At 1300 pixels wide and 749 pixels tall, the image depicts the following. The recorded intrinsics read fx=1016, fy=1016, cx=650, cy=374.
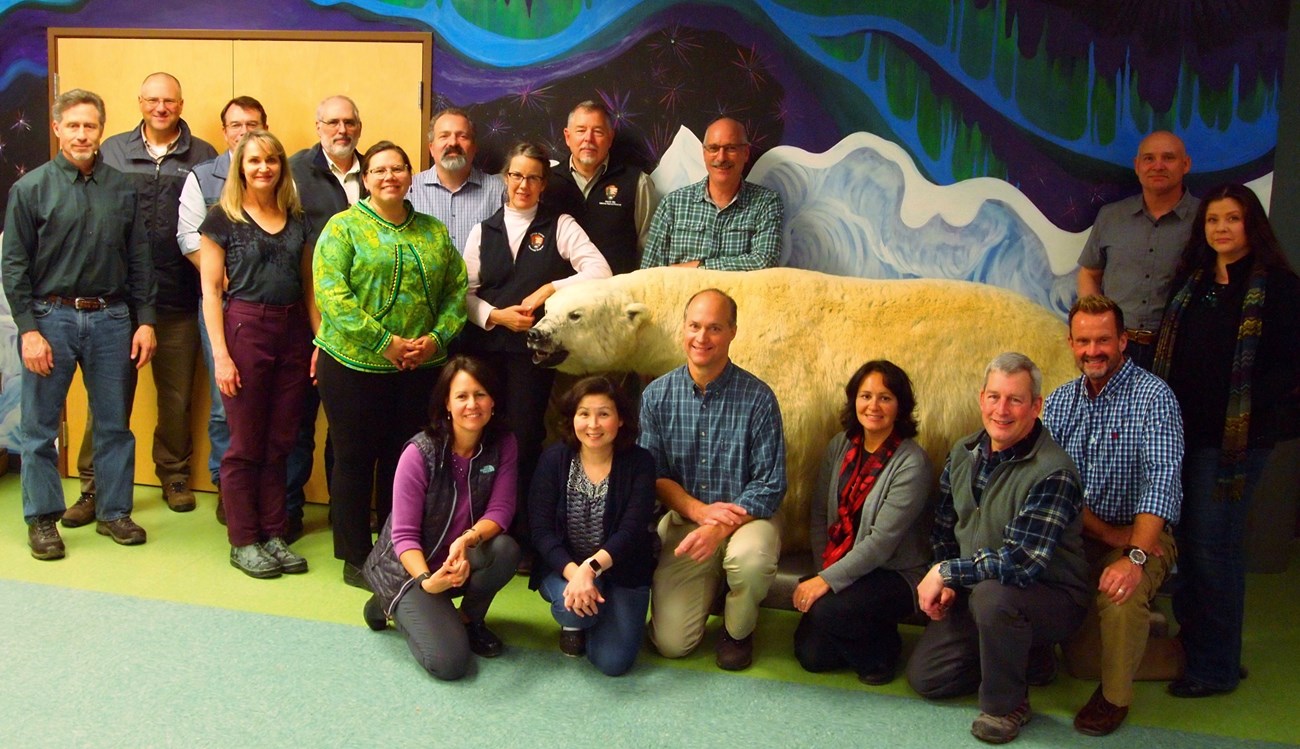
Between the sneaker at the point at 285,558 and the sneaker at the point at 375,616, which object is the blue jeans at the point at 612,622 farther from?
the sneaker at the point at 285,558

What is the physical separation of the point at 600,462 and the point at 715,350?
53 centimetres

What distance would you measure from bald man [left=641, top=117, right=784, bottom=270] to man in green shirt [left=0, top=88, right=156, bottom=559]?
85.5 inches

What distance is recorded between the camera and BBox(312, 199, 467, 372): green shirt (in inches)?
143

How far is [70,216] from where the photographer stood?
160 inches

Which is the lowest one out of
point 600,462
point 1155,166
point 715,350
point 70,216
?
point 600,462

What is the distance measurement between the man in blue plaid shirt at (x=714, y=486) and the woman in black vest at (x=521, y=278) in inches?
28.7

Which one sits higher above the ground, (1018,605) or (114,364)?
(114,364)

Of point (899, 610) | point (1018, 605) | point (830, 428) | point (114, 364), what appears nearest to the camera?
point (1018, 605)

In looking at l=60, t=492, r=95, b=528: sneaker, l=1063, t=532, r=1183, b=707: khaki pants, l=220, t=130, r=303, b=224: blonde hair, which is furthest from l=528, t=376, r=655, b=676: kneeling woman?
l=60, t=492, r=95, b=528: sneaker

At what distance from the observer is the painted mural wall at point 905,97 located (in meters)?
4.24

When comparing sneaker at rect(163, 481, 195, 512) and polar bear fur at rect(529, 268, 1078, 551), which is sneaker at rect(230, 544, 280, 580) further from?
polar bear fur at rect(529, 268, 1078, 551)

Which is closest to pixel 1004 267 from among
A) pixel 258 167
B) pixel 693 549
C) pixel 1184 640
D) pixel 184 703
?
pixel 1184 640

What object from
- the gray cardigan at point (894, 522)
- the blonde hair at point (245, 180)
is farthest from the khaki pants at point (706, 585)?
the blonde hair at point (245, 180)

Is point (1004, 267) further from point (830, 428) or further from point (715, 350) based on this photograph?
point (715, 350)
